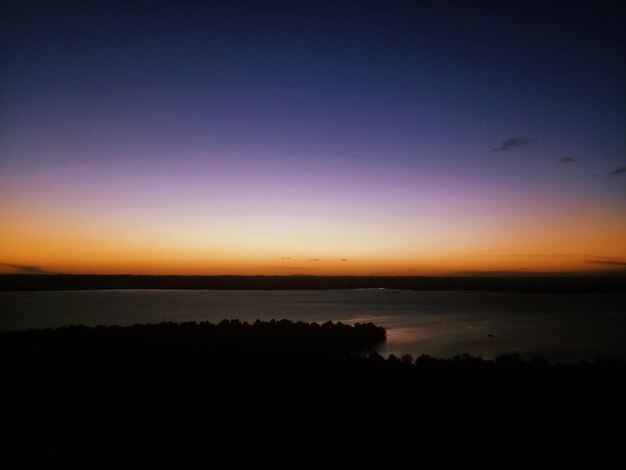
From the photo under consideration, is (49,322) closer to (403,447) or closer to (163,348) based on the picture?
(163,348)

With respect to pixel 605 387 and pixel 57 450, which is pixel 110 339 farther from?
pixel 605 387

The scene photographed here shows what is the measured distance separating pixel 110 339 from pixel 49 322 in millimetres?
28514

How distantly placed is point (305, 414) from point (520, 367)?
23.9ft

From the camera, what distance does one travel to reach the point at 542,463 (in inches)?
265

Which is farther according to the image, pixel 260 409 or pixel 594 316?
pixel 594 316

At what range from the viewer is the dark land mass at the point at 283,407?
662cm

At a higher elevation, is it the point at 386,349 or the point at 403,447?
the point at 403,447

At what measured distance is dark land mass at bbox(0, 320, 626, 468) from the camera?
6.62m

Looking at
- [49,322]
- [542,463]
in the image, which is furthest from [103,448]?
[49,322]

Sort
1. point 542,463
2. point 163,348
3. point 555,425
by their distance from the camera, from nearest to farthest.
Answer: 1. point 542,463
2. point 555,425
3. point 163,348

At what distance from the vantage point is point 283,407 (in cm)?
893

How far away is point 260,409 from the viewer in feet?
29.1

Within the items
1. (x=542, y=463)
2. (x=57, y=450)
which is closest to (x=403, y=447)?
(x=542, y=463)

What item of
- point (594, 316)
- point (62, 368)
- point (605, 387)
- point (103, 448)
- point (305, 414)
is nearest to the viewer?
point (103, 448)
